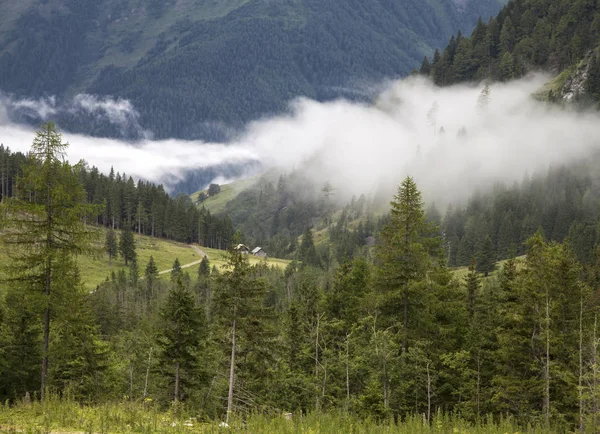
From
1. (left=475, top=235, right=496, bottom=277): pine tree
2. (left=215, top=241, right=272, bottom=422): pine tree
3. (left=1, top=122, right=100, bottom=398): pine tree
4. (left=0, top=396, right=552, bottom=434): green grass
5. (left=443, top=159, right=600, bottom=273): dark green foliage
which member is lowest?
(left=0, top=396, right=552, bottom=434): green grass

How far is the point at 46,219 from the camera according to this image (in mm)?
26656

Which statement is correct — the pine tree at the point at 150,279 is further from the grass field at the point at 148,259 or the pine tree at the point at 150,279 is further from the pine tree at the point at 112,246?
the pine tree at the point at 112,246

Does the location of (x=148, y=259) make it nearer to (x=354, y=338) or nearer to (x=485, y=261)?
(x=485, y=261)

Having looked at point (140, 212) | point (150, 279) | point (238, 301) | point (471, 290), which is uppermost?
point (140, 212)

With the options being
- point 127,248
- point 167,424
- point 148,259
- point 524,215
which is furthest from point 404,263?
point 524,215

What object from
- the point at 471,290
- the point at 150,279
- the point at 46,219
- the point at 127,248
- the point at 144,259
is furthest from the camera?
the point at 144,259

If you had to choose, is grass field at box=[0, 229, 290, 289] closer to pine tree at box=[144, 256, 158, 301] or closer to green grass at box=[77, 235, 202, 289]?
green grass at box=[77, 235, 202, 289]

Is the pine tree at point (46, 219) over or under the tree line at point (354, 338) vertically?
over

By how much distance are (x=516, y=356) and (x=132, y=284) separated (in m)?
110

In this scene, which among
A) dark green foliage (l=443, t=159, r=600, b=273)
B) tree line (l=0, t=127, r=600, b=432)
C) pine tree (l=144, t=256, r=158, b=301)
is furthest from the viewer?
dark green foliage (l=443, t=159, r=600, b=273)

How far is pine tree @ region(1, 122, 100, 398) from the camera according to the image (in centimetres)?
2602

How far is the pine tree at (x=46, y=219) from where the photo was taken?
26.0m

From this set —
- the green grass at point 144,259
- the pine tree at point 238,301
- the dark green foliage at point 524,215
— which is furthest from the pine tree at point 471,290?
the dark green foliage at point 524,215

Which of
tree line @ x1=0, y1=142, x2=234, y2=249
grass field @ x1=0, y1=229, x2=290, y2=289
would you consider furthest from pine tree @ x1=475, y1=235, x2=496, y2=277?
tree line @ x1=0, y1=142, x2=234, y2=249
